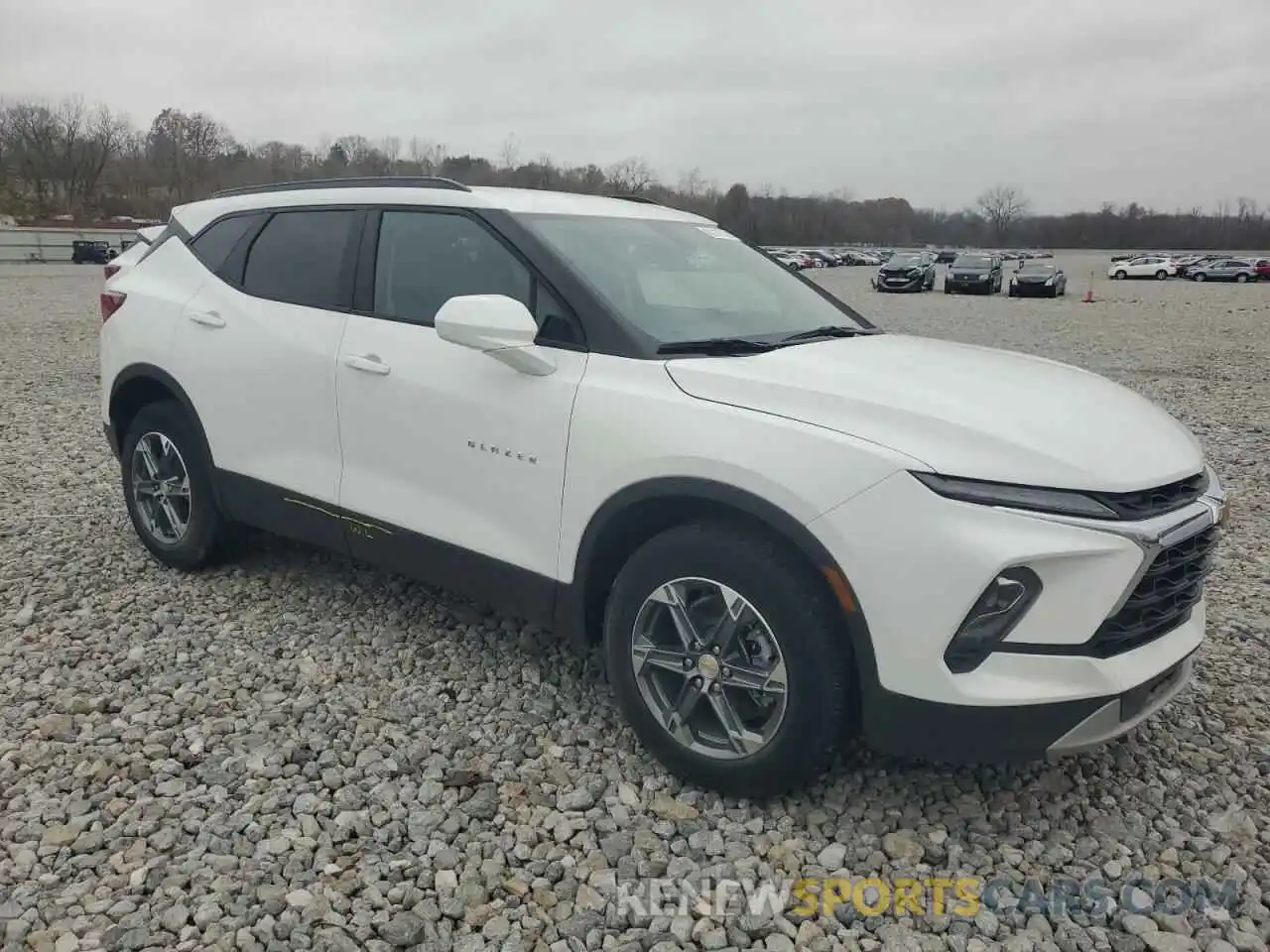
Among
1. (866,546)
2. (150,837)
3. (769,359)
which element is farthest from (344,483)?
(866,546)

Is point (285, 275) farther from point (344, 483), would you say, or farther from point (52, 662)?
point (52, 662)

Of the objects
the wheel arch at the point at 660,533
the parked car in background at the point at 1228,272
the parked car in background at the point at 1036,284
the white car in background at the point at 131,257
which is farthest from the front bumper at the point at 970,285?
the wheel arch at the point at 660,533

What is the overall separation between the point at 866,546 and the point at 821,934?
3.21 feet

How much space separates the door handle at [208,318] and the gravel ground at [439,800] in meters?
1.21

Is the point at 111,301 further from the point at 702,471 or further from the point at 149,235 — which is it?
the point at 702,471

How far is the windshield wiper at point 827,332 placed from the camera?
348cm

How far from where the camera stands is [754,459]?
271 cm

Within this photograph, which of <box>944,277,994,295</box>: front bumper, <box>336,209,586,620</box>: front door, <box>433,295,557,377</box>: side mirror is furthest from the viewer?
<box>944,277,994,295</box>: front bumper

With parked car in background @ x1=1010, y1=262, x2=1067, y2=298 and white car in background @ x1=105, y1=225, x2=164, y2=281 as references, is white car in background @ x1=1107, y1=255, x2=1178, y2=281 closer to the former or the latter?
parked car in background @ x1=1010, y1=262, x2=1067, y2=298

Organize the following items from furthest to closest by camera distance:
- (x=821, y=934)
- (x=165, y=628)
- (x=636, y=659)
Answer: (x=165, y=628)
(x=636, y=659)
(x=821, y=934)

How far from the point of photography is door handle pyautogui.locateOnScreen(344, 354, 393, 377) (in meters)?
3.60

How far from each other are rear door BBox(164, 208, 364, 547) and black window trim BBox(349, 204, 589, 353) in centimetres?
6

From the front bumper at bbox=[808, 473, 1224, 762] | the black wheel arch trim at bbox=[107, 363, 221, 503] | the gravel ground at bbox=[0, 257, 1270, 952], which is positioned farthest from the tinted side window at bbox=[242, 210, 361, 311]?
the front bumper at bbox=[808, 473, 1224, 762]

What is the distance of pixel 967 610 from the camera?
2436 millimetres
